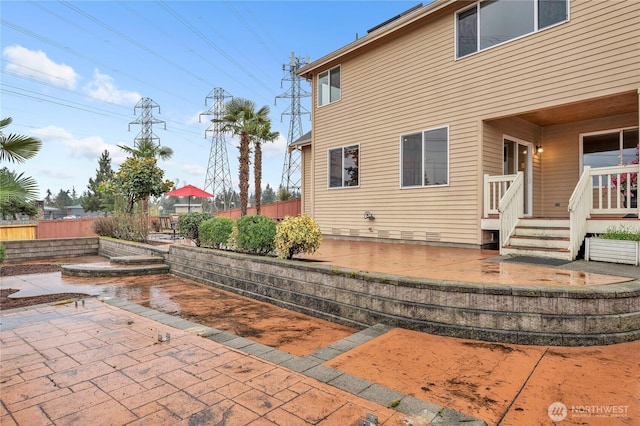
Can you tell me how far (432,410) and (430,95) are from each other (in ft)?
24.5

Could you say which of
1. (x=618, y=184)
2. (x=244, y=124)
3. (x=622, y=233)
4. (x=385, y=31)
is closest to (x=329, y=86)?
(x=385, y=31)

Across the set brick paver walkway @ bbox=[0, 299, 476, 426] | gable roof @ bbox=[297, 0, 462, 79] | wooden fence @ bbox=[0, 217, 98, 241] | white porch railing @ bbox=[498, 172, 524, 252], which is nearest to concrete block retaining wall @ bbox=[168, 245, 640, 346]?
brick paver walkway @ bbox=[0, 299, 476, 426]

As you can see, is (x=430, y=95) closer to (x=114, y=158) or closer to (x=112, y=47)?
(x=112, y=47)

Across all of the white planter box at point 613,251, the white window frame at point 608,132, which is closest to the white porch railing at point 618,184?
the white planter box at point 613,251

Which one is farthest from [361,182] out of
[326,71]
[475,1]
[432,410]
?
[432,410]

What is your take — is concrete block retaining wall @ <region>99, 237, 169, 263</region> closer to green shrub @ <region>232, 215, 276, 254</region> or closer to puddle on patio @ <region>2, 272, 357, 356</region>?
puddle on patio @ <region>2, 272, 357, 356</region>

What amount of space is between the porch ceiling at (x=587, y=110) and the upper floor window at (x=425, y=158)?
1658mm

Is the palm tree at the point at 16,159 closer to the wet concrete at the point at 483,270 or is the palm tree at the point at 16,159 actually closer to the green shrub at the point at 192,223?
the green shrub at the point at 192,223

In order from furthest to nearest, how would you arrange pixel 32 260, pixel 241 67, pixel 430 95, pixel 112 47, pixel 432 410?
pixel 241 67 → pixel 112 47 → pixel 32 260 → pixel 430 95 → pixel 432 410

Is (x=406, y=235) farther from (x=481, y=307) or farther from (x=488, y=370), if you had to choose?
(x=488, y=370)

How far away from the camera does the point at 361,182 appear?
379 inches

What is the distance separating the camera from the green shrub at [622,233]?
191 inches

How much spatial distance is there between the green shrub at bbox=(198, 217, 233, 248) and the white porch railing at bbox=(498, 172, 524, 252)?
5201 mm

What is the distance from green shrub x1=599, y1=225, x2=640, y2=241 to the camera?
4.85 metres
